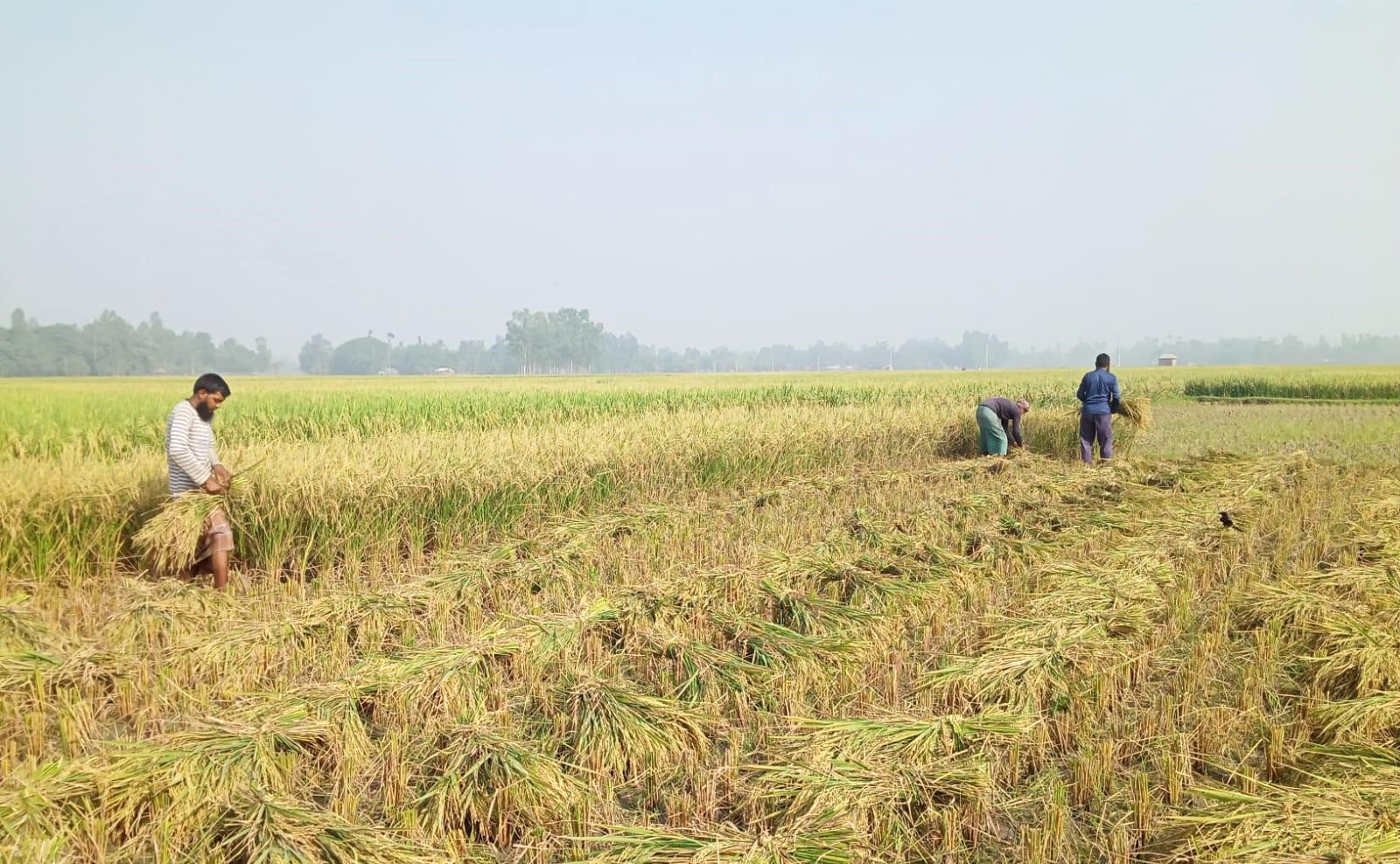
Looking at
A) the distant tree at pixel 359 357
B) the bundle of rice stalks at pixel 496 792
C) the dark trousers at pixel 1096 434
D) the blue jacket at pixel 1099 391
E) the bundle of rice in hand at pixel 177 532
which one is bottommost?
the bundle of rice stalks at pixel 496 792

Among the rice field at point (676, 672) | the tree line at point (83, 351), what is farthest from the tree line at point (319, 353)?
the rice field at point (676, 672)

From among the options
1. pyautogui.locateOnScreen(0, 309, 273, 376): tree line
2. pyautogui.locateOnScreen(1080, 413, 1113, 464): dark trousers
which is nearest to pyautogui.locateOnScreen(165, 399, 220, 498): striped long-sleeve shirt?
pyautogui.locateOnScreen(1080, 413, 1113, 464): dark trousers

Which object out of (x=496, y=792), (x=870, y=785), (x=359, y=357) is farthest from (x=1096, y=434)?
(x=359, y=357)

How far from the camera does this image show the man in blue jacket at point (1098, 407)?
10.4 metres

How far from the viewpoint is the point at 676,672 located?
3859mm

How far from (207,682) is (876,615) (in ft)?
11.3

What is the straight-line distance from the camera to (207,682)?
3930mm

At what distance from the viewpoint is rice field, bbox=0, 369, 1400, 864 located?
260 cm

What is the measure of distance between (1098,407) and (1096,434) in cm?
41

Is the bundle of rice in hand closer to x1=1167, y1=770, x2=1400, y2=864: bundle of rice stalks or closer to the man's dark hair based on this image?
the man's dark hair

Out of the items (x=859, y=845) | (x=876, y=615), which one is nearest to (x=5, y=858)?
(x=859, y=845)

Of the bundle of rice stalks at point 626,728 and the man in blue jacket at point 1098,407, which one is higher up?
the man in blue jacket at point 1098,407

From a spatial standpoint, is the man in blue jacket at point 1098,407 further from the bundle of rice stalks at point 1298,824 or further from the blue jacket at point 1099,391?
the bundle of rice stalks at point 1298,824

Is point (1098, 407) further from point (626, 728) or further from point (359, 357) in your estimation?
point (359, 357)
